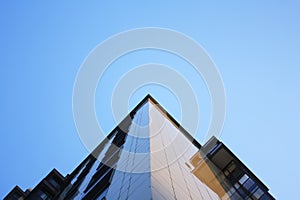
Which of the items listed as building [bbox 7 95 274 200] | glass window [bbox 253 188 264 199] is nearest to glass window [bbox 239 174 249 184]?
building [bbox 7 95 274 200]

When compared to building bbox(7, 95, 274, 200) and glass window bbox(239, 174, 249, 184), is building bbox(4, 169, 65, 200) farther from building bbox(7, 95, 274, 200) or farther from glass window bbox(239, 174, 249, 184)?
glass window bbox(239, 174, 249, 184)

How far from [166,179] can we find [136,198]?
241 cm

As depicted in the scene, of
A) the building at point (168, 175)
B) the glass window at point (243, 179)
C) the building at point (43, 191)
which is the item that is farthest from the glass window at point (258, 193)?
the building at point (43, 191)

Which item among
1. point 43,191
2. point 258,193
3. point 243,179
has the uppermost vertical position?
point 243,179

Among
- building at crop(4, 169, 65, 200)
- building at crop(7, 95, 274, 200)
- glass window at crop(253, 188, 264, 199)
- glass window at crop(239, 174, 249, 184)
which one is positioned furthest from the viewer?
building at crop(4, 169, 65, 200)

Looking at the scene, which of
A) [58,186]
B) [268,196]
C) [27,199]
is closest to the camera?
[268,196]

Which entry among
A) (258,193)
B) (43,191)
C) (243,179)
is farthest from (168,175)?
(43,191)

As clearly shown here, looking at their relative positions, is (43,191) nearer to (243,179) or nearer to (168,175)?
(243,179)

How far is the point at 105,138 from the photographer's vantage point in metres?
39.5

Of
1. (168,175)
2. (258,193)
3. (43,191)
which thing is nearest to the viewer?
(168,175)

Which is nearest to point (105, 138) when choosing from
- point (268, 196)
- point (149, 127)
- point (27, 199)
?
point (27, 199)

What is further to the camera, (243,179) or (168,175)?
(243,179)

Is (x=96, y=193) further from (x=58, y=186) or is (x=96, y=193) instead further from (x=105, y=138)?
(x=105, y=138)

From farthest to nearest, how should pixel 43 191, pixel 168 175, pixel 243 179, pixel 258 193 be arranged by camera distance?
pixel 43 191 → pixel 243 179 → pixel 258 193 → pixel 168 175
